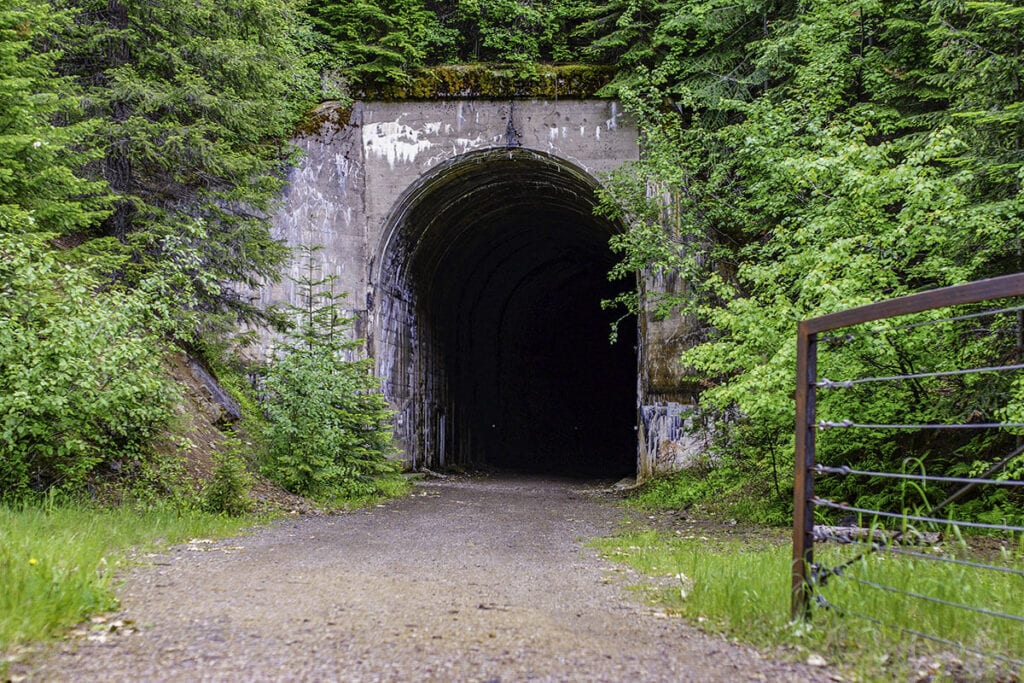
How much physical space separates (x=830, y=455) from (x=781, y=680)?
Answer: 16.3 ft

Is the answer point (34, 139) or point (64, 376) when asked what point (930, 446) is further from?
point (34, 139)

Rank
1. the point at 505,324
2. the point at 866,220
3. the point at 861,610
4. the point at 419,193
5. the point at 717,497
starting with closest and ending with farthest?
the point at 861,610, the point at 866,220, the point at 717,497, the point at 419,193, the point at 505,324

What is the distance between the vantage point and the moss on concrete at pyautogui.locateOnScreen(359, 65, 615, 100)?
13.5 metres

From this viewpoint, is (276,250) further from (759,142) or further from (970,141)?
(970,141)

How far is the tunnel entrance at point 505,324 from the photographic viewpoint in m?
14.5

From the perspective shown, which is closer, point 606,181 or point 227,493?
point 227,493

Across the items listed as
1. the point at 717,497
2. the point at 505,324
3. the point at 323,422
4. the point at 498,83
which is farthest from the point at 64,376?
the point at 505,324

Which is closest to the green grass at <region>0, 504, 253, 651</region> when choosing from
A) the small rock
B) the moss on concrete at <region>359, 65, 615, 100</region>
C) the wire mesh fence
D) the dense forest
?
the dense forest

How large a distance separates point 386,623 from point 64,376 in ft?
12.4

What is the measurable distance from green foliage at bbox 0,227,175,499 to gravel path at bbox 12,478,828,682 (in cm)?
152

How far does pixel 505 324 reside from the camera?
22.0m

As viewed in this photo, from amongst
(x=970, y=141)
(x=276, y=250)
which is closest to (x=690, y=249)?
(x=970, y=141)

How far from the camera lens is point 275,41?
37.0ft

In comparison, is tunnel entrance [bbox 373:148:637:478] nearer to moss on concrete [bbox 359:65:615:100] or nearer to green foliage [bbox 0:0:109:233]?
moss on concrete [bbox 359:65:615:100]
